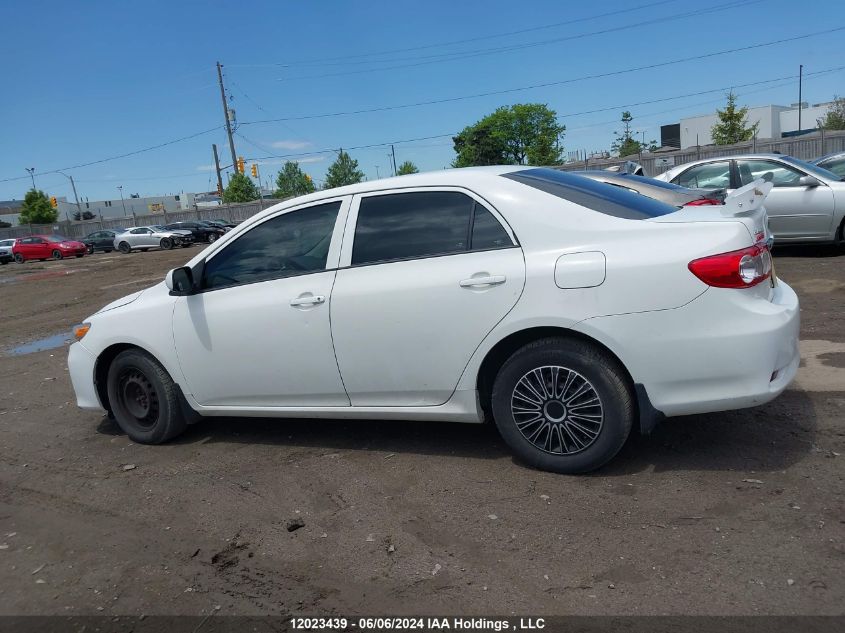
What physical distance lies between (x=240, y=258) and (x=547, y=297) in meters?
2.19

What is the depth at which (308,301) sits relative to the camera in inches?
165

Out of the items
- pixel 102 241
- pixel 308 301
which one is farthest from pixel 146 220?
pixel 308 301

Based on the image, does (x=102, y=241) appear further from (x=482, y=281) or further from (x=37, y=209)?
(x=37, y=209)

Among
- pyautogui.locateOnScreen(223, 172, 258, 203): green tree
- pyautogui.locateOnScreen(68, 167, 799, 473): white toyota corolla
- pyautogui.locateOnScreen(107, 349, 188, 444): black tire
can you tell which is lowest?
pyautogui.locateOnScreen(107, 349, 188, 444): black tire

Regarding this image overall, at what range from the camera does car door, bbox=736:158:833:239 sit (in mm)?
10062

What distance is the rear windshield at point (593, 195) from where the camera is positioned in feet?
12.5

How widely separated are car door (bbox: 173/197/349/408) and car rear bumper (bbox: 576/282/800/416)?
5.49ft

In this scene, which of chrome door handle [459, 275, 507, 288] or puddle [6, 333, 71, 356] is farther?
puddle [6, 333, 71, 356]

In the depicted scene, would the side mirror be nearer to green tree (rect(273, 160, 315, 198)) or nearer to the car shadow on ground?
the car shadow on ground

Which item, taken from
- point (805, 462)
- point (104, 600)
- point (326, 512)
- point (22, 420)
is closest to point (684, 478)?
point (805, 462)

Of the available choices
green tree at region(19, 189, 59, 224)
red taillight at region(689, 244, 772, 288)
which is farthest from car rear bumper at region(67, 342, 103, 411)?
green tree at region(19, 189, 59, 224)

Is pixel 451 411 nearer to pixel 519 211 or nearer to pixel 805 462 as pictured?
pixel 519 211

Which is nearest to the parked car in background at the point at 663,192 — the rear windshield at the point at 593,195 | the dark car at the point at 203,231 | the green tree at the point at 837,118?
the rear windshield at the point at 593,195

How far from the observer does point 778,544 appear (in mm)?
2961
